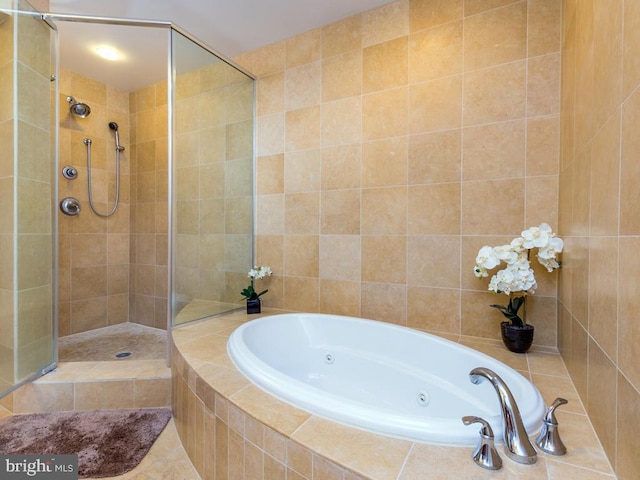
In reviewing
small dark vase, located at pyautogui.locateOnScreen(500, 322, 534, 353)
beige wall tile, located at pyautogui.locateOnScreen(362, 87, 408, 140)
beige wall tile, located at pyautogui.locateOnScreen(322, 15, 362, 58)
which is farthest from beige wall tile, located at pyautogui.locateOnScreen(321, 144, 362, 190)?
small dark vase, located at pyautogui.locateOnScreen(500, 322, 534, 353)

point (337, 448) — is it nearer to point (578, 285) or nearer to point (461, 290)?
point (578, 285)

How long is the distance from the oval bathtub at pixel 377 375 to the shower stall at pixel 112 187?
0.68 m

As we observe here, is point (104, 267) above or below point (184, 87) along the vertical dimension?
below

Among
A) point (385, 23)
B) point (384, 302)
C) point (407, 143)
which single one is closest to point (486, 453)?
point (384, 302)

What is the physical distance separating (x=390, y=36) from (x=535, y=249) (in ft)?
5.00

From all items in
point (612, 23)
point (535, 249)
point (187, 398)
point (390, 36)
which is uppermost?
point (390, 36)

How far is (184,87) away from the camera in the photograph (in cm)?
200

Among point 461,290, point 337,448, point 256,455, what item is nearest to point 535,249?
point 461,290

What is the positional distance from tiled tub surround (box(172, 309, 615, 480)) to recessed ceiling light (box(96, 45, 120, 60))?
244cm

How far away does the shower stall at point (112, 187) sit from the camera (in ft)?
5.61

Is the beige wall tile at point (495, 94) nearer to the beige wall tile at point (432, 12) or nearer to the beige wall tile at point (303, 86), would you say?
the beige wall tile at point (432, 12)

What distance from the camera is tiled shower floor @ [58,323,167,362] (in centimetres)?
222

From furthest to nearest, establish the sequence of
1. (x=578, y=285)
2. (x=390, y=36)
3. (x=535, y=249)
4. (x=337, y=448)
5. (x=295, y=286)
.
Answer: (x=295, y=286), (x=390, y=36), (x=535, y=249), (x=578, y=285), (x=337, y=448)

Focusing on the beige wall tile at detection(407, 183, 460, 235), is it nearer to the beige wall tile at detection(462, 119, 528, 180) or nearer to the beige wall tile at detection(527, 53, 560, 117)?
the beige wall tile at detection(462, 119, 528, 180)
